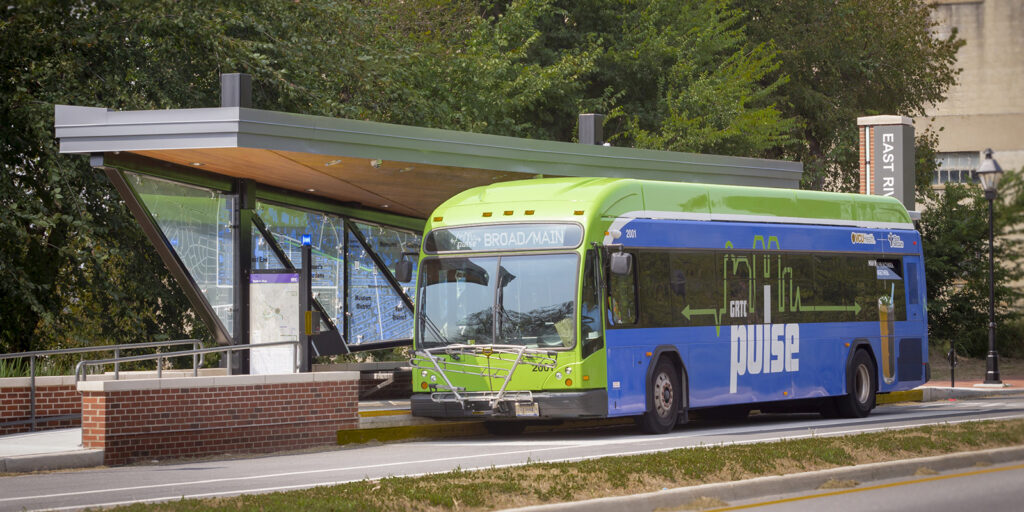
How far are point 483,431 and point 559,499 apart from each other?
9112mm

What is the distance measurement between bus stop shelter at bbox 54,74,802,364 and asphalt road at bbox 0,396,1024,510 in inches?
156

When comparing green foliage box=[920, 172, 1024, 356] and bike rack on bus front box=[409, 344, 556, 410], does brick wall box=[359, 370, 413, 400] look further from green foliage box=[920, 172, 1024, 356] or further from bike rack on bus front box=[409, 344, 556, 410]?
green foliage box=[920, 172, 1024, 356]

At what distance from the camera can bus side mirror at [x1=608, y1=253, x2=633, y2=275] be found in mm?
16594

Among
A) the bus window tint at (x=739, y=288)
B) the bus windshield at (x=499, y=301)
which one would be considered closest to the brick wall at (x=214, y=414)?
the bus windshield at (x=499, y=301)

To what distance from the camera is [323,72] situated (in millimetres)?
24453

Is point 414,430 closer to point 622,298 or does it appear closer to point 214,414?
point 622,298

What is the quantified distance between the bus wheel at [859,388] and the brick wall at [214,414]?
8.47 meters

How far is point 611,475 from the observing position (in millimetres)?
11516

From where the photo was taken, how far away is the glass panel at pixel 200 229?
1839cm

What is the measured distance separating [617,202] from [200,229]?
19.9ft

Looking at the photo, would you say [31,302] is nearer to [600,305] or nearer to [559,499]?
[600,305]

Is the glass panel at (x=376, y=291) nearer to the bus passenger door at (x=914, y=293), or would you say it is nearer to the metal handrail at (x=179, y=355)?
the metal handrail at (x=179, y=355)

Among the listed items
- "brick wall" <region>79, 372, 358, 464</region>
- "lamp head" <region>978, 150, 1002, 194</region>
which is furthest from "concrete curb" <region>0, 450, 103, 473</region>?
"lamp head" <region>978, 150, 1002, 194</region>

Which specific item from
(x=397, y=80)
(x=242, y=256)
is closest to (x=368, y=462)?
(x=242, y=256)
